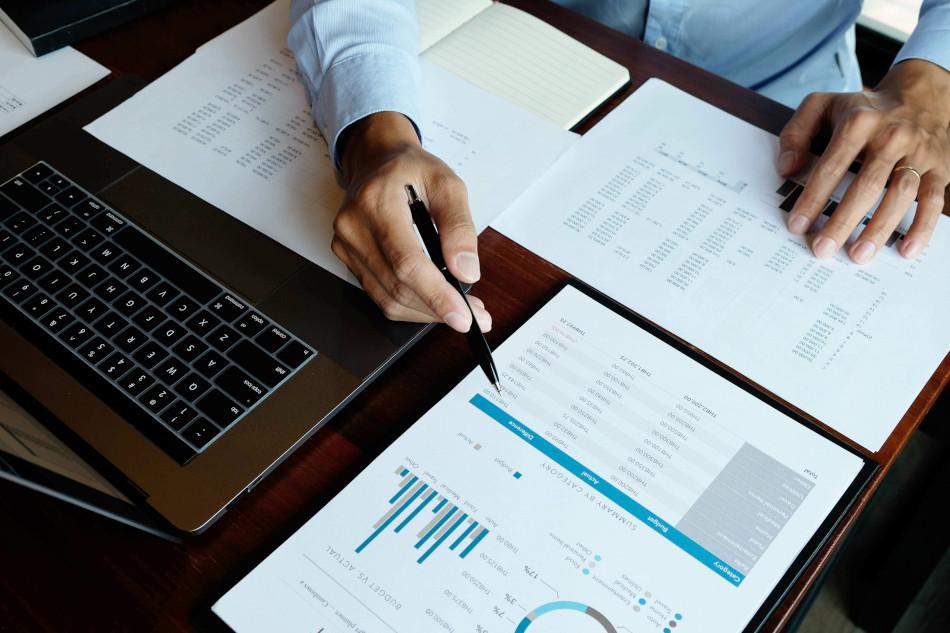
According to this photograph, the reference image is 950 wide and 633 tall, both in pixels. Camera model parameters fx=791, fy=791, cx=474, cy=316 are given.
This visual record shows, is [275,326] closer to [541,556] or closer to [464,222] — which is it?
[464,222]

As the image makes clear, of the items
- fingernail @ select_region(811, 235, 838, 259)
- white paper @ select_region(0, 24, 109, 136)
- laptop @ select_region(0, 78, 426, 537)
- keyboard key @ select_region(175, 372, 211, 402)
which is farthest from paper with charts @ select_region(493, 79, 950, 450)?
white paper @ select_region(0, 24, 109, 136)

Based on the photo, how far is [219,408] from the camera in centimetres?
61

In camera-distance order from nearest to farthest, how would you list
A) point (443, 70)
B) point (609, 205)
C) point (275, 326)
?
point (275, 326)
point (609, 205)
point (443, 70)

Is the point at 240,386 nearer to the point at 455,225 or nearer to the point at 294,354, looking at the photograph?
the point at 294,354

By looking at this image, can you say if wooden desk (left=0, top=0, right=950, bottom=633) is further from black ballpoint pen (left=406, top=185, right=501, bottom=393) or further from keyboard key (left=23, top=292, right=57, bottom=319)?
keyboard key (left=23, top=292, right=57, bottom=319)

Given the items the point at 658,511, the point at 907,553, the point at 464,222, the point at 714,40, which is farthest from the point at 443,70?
the point at 907,553

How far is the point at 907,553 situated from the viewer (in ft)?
3.92

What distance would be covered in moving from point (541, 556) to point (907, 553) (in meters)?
0.90

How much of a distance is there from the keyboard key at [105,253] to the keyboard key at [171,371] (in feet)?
0.45

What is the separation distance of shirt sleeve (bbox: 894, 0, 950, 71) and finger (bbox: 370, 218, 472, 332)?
67 cm

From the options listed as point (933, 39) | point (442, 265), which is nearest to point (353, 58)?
point (442, 265)

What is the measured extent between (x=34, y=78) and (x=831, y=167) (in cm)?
89

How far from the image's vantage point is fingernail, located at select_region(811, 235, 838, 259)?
755 millimetres

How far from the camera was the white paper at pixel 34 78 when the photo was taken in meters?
0.87
